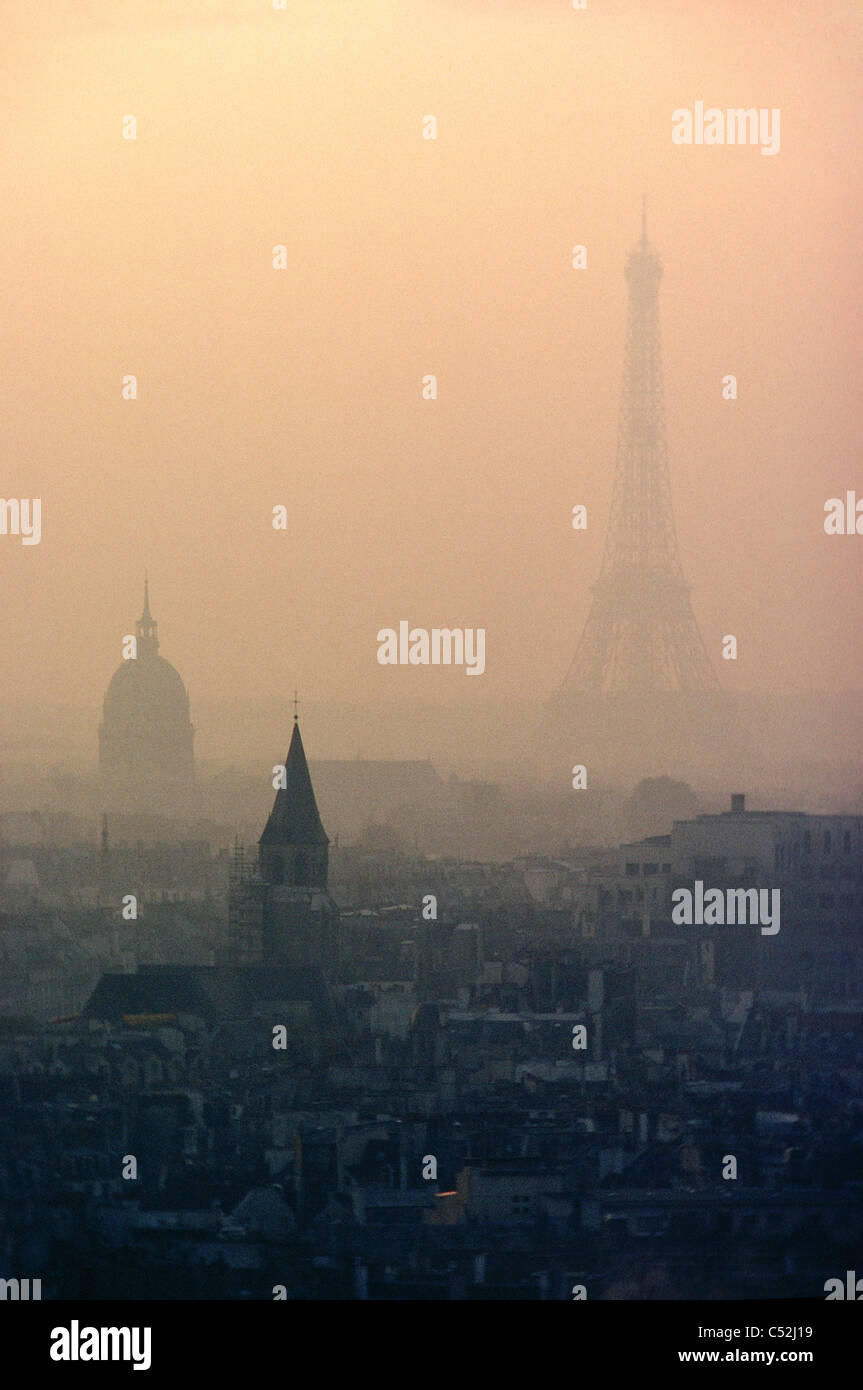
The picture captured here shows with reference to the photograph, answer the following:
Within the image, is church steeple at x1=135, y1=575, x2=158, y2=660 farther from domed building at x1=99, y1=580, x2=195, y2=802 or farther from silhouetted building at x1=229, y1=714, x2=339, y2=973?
silhouetted building at x1=229, y1=714, x2=339, y2=973

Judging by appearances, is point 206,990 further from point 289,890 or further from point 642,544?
point 642,544

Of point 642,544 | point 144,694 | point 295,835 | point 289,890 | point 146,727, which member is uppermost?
point 642,544

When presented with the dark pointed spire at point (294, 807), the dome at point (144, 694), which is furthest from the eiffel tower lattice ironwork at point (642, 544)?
the dome at point (144, 694)

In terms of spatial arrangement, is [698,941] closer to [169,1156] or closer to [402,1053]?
[402,1053]

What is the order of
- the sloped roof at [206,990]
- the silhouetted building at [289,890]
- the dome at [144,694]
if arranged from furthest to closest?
the silhouetted building at [289,890], the sloped roof at [206,990], the dome at [144,694]

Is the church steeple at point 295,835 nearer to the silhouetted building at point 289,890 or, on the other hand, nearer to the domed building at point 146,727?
the silhouetted building at point 289,890

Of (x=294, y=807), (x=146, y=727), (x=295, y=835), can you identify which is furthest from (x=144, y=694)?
(x=295, y=835)

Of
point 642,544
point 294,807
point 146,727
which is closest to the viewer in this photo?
point 146,727
